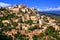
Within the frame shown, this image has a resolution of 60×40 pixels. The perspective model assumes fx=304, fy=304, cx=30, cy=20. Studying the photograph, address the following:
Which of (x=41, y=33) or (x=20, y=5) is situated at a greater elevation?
(x=20, y=5)

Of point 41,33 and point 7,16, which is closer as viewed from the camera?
point 41,33

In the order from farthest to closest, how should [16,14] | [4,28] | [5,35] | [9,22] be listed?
[16,14] < [9,22] < [4,28] < [5,35]

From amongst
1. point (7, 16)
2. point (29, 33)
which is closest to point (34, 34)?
point (29, 33)

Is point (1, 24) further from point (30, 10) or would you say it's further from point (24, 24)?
point (30, 10)

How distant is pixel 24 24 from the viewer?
1933 inches

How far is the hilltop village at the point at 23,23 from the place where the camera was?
4497 centimetres

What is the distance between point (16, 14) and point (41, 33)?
10.5m

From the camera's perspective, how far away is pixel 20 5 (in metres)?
56.1

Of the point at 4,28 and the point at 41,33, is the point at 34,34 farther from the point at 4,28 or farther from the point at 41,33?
the point at 4,28

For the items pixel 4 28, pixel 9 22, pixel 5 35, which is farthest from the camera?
pixel 9 22

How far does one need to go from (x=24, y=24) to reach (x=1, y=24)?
147 inches

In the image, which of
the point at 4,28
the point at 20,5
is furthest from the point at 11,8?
the point at 4,28

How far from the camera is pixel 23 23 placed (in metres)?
49.9

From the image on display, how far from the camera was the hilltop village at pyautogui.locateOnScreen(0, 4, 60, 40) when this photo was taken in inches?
1770
